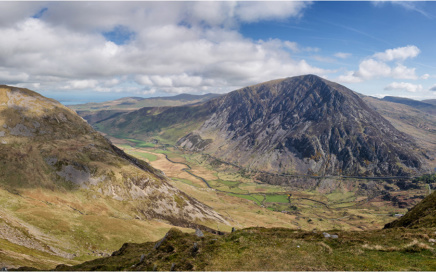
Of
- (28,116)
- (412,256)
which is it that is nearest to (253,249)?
(412,256)

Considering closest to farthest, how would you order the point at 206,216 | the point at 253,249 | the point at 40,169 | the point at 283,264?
1. the point at 283,264
2. the point at 253,249
3. the point at 40,169
4. the point at 206,216

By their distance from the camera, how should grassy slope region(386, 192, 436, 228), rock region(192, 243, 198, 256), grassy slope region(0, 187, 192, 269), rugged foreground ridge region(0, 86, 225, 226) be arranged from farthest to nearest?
rugged foreground ridge region(0, 86, 225, 226) < grassy slope region(0, 187, 192, 269) < grassy slope region(386, 192, 436, 228) < rock region(192, 243, 198, 256)

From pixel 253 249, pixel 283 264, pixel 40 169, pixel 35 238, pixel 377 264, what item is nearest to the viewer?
pixel 377 264

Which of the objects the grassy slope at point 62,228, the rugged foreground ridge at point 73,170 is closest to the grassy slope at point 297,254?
the grassy slope at point 62,228

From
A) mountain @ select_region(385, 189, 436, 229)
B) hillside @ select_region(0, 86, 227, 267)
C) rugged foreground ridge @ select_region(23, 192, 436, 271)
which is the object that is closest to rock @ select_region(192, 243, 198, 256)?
rugged foreground ridge @ select_region(23, 192, 436, 271)

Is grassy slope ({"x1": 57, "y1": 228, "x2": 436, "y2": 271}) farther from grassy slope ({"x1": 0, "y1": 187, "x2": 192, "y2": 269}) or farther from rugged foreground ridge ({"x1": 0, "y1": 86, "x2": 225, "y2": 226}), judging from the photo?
rugged foreground ridge ({"x1": 0, "y1": 86, "x2": 225, "y2": 226})

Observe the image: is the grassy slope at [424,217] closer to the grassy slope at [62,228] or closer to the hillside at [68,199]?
the grassy slope at [62,228]

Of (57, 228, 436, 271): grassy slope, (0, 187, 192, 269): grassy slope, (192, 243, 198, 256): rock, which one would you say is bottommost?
(0, 187, 192, 269): grassy slope

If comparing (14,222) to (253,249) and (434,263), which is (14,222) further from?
(434,263)
